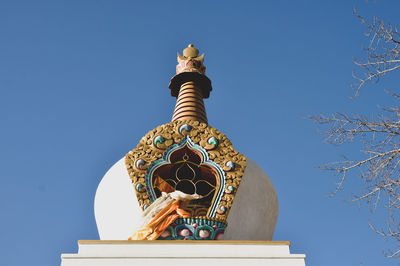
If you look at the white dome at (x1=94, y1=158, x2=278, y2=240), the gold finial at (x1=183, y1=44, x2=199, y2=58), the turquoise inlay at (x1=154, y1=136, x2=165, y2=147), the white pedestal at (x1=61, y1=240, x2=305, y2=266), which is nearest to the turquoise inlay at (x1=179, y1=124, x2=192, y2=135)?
the turquoise inlay at (x1=154, y1=136, x2=165, y2=147)

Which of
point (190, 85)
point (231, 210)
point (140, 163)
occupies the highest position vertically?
point (190, 85)

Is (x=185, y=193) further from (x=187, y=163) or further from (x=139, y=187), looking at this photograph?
(x=139, y=187)

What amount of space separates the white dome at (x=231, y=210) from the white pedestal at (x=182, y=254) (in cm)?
62

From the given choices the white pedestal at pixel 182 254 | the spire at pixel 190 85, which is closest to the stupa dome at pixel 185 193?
the white pedestal at pixel 182 254

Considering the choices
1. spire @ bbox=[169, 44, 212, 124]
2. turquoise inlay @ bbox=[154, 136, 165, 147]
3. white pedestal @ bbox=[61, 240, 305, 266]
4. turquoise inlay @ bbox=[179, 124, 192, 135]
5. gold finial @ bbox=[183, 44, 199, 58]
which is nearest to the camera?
white pedestal @ bbox=[61, 240, 305, 266]

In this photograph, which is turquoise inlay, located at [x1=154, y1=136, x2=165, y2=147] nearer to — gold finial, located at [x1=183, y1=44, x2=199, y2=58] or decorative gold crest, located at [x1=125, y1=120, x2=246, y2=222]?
decorative gold crest, located at [x1=125, y1=120, x2=246, y2=222]

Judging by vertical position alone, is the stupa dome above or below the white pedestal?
above

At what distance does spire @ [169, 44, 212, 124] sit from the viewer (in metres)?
11.1

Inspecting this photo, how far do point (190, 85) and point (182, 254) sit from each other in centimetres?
455

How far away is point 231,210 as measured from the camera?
346 inches

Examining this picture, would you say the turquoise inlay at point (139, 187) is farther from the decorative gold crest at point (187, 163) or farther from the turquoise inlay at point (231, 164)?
the turquoise inlay at point (231, 164)

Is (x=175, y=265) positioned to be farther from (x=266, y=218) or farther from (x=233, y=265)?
(x=266, y=218)

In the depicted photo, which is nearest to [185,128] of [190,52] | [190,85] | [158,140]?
[158,140]

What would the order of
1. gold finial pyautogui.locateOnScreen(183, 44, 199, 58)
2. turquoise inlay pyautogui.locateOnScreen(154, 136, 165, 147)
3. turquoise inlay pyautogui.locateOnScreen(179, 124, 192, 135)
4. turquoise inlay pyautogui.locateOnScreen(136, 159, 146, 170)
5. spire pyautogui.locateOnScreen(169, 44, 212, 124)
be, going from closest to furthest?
turquoise inlay pyautogui.locateOnScreen(136, 159, 146, 170) < turquoise inlay pyautogui.locateOnScreen(154, 136, 165, 147) < turquoise inlay pyautogui.locateOnScreen(179, 124, 192, 135) < spire pyautogui.locateOnScreen(169, 44, 212, 124) < gold finial pyautogui.locateOnScreen(183, 44, 199, 58)
